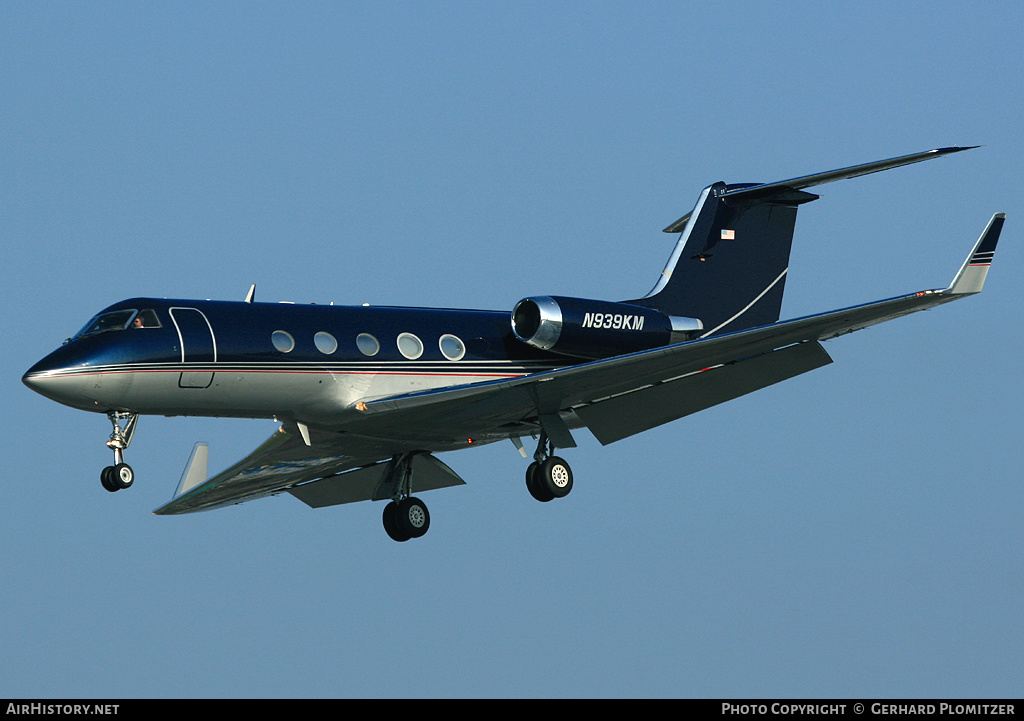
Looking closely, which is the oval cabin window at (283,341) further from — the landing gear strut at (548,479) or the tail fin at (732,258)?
the tail fin at (732,258)

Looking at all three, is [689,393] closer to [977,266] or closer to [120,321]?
[977,266]

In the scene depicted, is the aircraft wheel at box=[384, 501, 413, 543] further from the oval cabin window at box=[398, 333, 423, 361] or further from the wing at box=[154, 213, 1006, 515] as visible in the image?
the oval cabin window at box=[398, 333, 423, 361]

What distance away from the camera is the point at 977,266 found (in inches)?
863

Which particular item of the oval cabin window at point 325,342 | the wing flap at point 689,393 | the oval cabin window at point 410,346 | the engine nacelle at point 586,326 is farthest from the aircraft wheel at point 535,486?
the oval cabin window at point 325,342

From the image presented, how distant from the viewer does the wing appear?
76.7 feet

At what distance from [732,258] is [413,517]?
8316 mm

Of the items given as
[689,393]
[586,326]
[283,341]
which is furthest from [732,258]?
[283,341]

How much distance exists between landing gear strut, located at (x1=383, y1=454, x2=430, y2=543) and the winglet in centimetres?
1091

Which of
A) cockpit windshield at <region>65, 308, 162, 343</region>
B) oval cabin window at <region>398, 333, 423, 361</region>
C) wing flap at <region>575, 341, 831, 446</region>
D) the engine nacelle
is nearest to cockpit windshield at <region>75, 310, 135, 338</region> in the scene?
cockpit windshield at <region>65, 308, 162, 343</region>

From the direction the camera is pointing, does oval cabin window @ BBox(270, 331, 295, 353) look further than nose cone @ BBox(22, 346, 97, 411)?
Yes

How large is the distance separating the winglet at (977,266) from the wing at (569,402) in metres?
0.01

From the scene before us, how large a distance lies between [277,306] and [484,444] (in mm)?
5260
